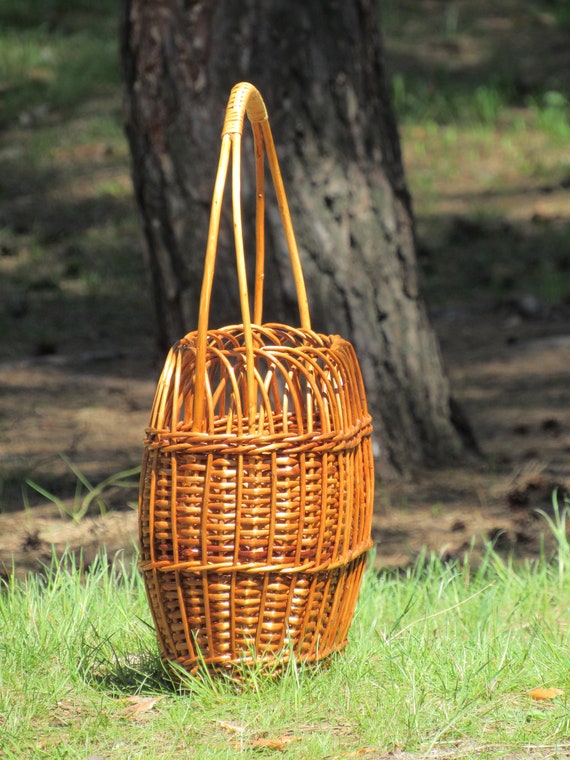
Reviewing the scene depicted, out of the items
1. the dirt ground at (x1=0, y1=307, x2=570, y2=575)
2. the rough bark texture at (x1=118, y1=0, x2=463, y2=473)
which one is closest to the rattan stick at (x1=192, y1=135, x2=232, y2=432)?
the dirt ground at (x1=0, y1=307, x2=570, y2=575)

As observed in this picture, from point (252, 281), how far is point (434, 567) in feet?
4.26

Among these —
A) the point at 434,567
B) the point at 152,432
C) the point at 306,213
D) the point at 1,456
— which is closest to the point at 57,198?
the point at 1,456

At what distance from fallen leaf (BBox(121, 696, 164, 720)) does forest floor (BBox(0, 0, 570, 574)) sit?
2.44ft

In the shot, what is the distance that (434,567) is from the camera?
3.24 m

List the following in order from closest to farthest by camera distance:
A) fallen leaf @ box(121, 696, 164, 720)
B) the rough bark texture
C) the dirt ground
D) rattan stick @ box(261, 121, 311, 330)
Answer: fallen leaf @ box(121, 696, 164, 720) < rattan stick @ box(261, 121, 311, 330) < the dirt ground < the rough bark texture

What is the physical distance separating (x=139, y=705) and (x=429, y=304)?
13.1 ft

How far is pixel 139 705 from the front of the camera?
7.39 feet

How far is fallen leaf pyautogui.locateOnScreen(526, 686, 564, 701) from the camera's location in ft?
7.46

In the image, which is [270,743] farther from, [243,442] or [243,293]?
[243,293]

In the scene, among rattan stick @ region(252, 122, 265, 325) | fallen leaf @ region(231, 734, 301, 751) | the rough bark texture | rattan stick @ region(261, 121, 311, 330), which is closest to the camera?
fallen leaf @ region(231, 734, 301, 751)

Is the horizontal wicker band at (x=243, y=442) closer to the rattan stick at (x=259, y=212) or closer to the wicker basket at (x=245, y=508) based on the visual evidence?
the wicker basket at (x=245, y=508)

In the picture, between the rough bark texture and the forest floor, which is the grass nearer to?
the forest floor

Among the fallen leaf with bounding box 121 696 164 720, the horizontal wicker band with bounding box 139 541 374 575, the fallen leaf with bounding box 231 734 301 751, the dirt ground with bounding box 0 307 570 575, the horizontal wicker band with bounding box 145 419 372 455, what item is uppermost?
the horizontal wicker band with bounding box 145 419 372 455

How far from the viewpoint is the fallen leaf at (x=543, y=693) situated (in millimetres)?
2273
